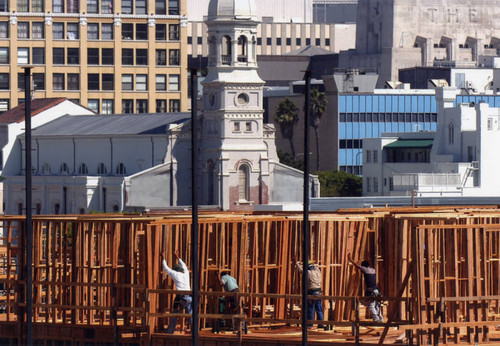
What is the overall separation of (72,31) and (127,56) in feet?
19.0

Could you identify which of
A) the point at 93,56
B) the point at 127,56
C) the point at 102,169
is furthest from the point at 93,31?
the point at 102,169

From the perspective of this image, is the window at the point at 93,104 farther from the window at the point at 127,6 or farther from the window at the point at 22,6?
the window at the point at 22,6

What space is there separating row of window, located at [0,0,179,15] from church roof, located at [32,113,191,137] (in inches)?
594

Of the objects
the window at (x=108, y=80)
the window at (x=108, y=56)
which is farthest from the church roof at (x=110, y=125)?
the window at (x=108, y=56)

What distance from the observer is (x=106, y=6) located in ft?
622

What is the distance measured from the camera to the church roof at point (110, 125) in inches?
6452

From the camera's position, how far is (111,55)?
189 metres

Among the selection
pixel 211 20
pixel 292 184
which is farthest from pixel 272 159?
pixel 211 20

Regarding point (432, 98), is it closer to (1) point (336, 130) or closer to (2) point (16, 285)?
(1) point (336, 130)

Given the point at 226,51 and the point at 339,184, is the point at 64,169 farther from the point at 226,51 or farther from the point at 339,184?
the point at 339,184

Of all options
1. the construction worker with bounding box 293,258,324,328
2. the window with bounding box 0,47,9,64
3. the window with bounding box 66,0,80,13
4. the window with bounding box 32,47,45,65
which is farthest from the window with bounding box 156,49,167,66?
the construction worker with bounding box 293,258,324,328

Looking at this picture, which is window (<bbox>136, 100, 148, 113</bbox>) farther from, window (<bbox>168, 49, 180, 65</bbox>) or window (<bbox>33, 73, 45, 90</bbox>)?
window (<bbox>33, 73, 45, 90</bbox>)

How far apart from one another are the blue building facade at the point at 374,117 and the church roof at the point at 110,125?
24127mm

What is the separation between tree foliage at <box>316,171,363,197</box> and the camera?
559ft
